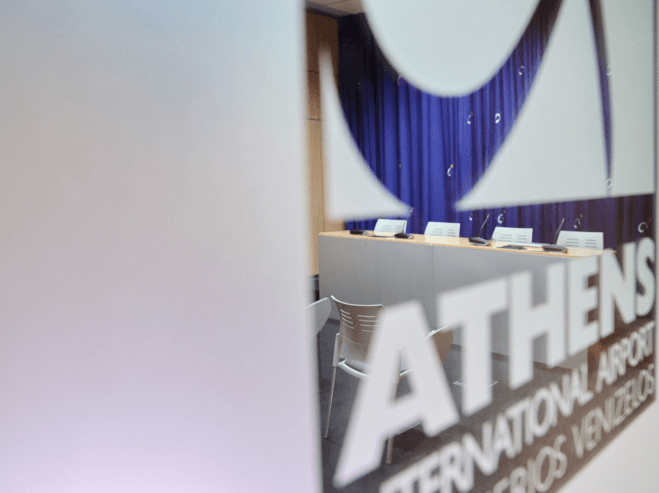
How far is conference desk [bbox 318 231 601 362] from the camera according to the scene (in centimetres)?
360

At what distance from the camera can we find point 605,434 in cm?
223

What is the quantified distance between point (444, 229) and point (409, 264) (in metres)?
1.40

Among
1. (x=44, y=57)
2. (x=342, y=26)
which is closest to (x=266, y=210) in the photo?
(x=44, y=57)

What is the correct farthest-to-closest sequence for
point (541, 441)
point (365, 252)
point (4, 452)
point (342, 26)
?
1. point (342, 26)
2. point (365, 252)
3. point (541, 441)
4. point (4, 452)

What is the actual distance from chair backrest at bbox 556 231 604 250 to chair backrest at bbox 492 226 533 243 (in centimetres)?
28

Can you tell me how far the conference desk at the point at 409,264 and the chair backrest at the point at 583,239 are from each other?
629mm

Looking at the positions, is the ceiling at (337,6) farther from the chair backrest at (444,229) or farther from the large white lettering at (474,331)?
the large white lettering at (474,331)

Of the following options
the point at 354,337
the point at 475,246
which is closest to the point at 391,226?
the point at 475,246

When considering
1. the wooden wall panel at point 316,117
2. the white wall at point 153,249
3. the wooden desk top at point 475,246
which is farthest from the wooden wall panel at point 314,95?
the white wall at point 153,249

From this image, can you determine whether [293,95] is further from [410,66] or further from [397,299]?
[410,66]

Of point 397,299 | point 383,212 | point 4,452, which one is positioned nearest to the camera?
point 4,452

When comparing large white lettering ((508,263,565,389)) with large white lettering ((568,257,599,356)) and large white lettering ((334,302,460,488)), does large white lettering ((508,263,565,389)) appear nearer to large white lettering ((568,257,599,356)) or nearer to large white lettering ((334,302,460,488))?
large white lettering ((568,257,599,356))

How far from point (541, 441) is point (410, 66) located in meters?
5.59

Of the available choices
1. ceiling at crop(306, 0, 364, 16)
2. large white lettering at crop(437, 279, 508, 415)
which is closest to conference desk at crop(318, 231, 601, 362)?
large white lettering at crop(437, 279, 508, 415)
